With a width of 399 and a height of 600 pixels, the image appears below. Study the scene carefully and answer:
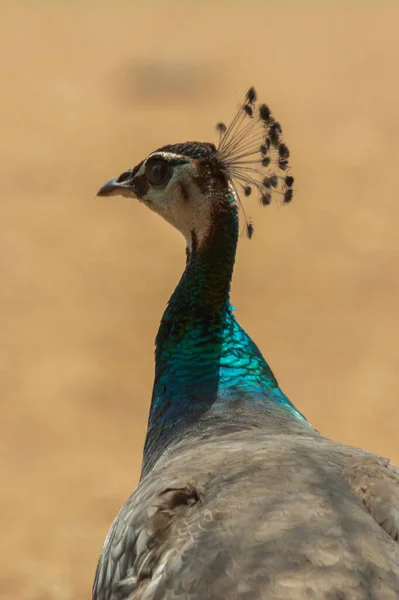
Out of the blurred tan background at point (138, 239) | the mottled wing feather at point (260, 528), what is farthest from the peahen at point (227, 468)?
the blurred tan background at point (138, 239)

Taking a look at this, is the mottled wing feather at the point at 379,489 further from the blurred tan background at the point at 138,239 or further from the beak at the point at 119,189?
the blurred tan background at the point at 138,239

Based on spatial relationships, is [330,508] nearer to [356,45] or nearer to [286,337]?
[286,337]

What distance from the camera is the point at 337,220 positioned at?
423 inches

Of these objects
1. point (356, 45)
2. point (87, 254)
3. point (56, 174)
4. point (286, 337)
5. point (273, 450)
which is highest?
point (356, 45)

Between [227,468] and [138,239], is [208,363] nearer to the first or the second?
[227,468]

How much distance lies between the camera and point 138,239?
33.6 ft

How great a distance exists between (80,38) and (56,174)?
207 inches

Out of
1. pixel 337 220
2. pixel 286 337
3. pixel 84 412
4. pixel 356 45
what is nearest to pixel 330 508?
pixel 84 412

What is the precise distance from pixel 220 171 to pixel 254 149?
6.9 inches

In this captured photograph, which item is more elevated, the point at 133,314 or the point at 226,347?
the point at 133,314

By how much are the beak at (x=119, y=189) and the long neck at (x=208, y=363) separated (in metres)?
0.48

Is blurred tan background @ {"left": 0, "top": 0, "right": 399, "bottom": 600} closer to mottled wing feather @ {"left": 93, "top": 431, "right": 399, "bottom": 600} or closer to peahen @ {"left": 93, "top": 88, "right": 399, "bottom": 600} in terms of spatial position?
peahen @ {"left": 93, "top": 88, "right": 399, "bottom": 600}

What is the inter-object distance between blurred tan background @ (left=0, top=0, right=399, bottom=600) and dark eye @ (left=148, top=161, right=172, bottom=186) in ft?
7.61

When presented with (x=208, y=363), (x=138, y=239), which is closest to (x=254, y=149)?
(x=208, y=363)
